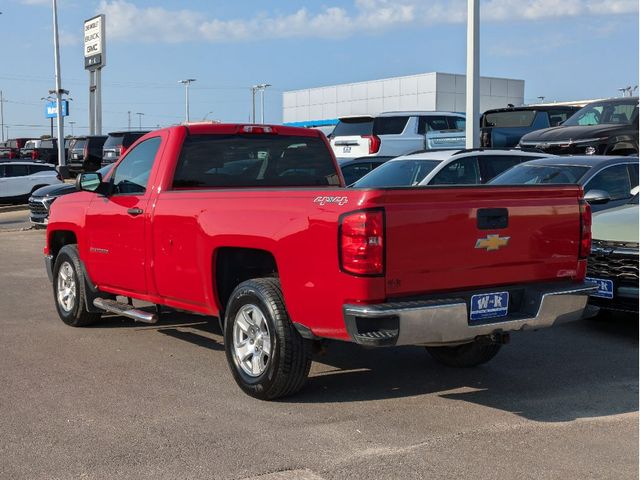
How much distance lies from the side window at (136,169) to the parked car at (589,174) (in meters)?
4.36

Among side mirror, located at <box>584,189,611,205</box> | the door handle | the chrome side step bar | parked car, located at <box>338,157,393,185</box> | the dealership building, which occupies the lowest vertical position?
the chrome side step bar

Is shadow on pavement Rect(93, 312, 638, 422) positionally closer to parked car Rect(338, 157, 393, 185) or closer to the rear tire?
the rear tire

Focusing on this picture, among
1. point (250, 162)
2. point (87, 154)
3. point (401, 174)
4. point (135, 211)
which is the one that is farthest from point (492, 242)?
point (87, 154)

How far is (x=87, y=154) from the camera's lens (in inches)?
1267

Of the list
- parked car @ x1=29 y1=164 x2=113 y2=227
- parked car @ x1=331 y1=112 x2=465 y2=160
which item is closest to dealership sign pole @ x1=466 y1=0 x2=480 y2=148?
parked car @ x1=331 y1=112 x2=465 y2=160

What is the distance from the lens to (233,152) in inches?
289

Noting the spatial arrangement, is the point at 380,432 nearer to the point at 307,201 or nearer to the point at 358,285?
the point at 358,285

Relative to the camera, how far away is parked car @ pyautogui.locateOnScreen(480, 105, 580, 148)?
20250 mm

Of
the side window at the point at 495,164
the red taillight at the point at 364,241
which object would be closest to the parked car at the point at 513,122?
the side window at the point at 495,164

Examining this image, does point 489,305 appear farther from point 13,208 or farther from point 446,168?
point 13,208

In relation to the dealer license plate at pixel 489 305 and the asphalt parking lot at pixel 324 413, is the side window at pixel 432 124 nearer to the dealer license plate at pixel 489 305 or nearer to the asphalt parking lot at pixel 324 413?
the asphalt parking lot at pixel 324 413

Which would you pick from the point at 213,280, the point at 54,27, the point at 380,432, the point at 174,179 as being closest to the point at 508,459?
the point at 380,432

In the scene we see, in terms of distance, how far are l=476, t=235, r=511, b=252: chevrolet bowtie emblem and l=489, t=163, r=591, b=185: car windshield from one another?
450 centimetres

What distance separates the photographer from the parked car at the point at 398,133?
1973 centimetres
